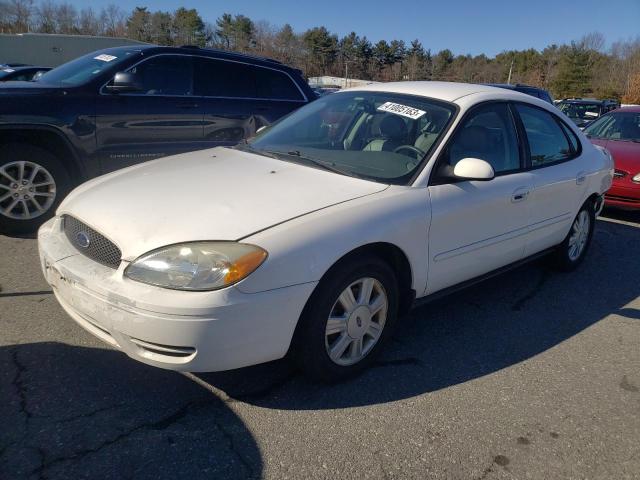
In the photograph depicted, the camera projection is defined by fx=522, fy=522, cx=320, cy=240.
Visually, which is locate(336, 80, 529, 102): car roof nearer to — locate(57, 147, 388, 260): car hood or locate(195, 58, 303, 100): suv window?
locate(57, 147, 388, 260): car hood

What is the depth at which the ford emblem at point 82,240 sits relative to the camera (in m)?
2.61

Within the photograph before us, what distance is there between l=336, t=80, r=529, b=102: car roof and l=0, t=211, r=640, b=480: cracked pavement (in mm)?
1546

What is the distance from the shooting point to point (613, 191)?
684 cm

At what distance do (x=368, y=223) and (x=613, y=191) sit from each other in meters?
5.56

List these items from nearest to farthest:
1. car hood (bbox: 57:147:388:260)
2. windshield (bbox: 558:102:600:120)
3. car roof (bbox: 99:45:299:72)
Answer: car hood (bbox: 57:147:388:260)
car roof (bbox: 99:45:299:72)
windshield (bbox: 558:102:600:120)

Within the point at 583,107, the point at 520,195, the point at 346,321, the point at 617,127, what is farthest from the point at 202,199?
the point at 583,107

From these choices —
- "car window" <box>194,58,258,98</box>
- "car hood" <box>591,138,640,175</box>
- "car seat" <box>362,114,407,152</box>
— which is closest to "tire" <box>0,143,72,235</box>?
"car window" <box>194,58,258,98</box>

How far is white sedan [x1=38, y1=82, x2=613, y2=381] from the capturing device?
2266 mm

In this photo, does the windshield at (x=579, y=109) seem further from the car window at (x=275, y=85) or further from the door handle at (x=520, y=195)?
the door handle at (x=520, y=195)

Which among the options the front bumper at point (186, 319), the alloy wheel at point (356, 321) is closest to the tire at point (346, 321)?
the alloy wheel at point (356, 321)

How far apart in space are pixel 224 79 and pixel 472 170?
3702mm

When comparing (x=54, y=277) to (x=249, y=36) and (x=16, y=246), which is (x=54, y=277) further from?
(x=249, y=36)

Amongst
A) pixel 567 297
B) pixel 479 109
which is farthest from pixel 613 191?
pixel 479 109

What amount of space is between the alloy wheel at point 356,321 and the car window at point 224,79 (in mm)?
3721
